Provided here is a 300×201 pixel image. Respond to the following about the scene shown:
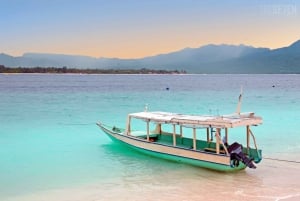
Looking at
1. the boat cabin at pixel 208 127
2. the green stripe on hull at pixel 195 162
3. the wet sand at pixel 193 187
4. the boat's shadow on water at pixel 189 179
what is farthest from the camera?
the boat cabin at pixel 208 127

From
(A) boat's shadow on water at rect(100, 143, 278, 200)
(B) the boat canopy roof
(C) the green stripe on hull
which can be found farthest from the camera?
(B) the boat canopy roof

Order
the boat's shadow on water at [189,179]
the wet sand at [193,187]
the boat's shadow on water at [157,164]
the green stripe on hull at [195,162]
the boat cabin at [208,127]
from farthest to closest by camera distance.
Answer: the boat cabin at [208,127], the green stripe on hull at [195,162], the boat's shadow on water at [157,164], the boat's shadow on water at [189,179], the wet sand at [193,187]

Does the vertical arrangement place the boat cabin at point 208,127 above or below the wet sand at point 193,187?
above

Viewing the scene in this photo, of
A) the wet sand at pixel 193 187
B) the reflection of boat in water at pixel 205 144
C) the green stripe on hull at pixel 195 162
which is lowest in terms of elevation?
the wet sand at pixel 193 187

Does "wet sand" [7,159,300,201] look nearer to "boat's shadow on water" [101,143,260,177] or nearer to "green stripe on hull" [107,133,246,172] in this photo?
"boat's shadow on water" [101,143,260,177]

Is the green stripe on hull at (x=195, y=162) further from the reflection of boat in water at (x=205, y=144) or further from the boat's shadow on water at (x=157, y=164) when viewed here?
the boat's shadow on water at (x=157, y=164)

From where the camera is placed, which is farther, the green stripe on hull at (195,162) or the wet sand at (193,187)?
the green stripe on hull at (195,162)

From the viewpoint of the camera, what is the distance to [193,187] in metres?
12.4

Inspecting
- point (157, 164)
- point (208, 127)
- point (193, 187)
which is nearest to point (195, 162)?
point (208, 127)

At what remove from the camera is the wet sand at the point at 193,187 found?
453 inches

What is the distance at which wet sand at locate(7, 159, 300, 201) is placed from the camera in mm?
11516

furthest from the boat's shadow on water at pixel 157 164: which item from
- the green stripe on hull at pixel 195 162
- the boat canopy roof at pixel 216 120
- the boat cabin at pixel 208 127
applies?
the boat canopy roof at pixel 216 120

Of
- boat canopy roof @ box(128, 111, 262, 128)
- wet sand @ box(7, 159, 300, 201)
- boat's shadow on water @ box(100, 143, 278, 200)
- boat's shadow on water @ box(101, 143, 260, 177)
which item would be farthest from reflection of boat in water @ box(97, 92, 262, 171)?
wet sand @ box(7, 159, 300, 201)

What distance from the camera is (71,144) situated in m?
21.1
